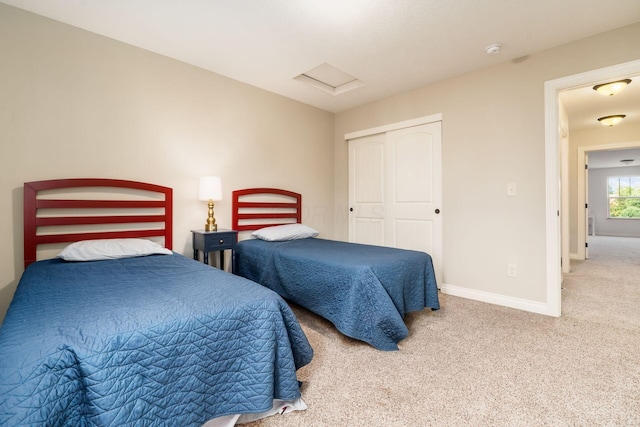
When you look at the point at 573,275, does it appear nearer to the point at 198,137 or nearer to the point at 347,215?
the point at 347,215

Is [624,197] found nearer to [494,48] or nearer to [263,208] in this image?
[494,48]

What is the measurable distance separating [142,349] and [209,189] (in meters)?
1.98

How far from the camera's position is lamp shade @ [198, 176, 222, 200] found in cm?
276

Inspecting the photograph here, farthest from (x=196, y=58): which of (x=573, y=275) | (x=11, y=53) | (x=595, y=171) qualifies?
(x=595, y=171)

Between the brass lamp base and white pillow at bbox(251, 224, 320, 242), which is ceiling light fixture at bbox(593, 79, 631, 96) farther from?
the brass lamp base

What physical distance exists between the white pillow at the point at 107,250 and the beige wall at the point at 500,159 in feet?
9.43

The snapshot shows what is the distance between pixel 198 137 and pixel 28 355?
8.06 ft

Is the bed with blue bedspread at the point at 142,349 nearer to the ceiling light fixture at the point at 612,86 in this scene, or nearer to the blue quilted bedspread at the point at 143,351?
the blue quilted bedspread at the point at 143,351

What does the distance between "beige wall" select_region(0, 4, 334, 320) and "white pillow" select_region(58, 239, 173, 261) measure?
441mm

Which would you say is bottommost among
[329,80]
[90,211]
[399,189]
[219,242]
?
[219,242]

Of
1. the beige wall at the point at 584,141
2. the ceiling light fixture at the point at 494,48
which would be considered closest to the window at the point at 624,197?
the beige wall at the point at 584,141

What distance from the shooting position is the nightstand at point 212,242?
2654 mm

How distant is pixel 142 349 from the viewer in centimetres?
96

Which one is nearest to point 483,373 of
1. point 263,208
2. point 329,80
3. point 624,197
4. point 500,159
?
point 500,159
